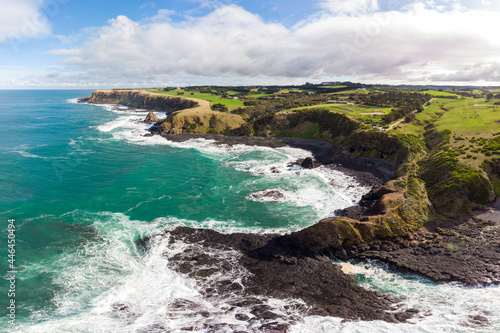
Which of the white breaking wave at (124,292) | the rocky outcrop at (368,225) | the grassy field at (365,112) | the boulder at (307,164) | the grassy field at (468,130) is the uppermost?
the grassy field at (365,112)

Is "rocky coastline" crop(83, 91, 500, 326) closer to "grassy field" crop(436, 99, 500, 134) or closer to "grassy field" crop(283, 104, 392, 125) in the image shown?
"grassy field" crop(436, 99, 500, 134)

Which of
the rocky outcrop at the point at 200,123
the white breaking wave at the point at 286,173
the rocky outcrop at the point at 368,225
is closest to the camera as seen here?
the rocky outcrop at the point at 368,225

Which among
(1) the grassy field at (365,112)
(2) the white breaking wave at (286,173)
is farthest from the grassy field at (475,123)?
(2) the white breaking wave at (286,173)

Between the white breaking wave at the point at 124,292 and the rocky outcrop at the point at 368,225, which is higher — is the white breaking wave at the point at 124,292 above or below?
below

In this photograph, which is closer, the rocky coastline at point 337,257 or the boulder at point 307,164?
the rocky coastline at point 337,257

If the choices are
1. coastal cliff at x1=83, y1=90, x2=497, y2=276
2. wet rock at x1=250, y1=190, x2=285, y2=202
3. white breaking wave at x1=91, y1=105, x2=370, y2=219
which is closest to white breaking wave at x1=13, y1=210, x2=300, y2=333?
coastal cliff at x1=83, y1=90, x2=497, y2=276

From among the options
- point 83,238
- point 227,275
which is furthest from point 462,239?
point 83,238

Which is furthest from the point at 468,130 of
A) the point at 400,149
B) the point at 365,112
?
the point at 365,112

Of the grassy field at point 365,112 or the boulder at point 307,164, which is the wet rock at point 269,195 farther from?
the grassy field at point 365,112
